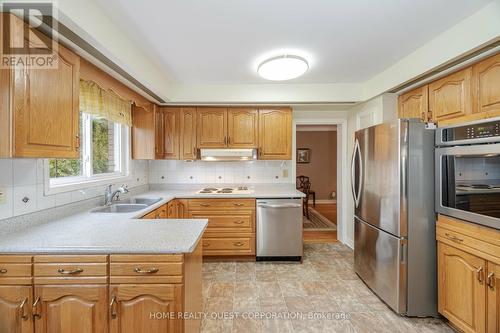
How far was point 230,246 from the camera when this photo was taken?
3117 mm

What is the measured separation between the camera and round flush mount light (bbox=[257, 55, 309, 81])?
2.15 meters

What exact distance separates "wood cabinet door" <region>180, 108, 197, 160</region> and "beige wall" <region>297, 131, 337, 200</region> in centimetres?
476

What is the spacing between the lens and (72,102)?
5.16 ft

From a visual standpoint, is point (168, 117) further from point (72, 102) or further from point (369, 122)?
point (369, 122)

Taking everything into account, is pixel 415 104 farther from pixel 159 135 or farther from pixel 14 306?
pixel 14 306

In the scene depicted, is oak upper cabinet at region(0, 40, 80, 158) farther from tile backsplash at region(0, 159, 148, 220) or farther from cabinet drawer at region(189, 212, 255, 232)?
cabinet drawer at region(189, 212, 255, 232)

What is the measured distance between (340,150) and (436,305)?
2.36 meters

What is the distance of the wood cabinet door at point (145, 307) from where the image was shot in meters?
1.30

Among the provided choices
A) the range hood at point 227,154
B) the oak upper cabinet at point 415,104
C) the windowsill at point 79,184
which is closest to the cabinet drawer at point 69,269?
the windowsill at point 79,184

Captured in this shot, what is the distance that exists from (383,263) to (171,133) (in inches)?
117

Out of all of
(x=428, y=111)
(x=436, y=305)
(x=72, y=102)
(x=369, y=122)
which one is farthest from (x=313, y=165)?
(x=72, y=102)

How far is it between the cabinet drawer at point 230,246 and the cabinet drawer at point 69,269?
188 cm

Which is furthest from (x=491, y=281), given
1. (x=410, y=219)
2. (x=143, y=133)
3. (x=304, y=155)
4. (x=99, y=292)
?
(x=304, y=155)

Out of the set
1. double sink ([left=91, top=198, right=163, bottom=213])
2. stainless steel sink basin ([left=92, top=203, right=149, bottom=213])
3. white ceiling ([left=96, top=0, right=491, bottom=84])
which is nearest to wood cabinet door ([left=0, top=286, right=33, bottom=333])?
double sink ([left=91, top=198, right=163, bottom=213])
